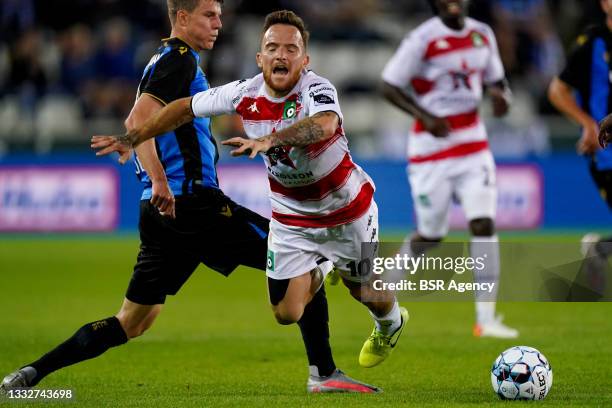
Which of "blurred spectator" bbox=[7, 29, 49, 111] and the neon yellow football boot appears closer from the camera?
the neon yellow football boot

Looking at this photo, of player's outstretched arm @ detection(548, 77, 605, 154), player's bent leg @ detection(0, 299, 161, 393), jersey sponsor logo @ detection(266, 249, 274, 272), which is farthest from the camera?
player's outstretched arm @ detection(548, 77, 605, 154)

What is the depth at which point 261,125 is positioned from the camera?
265 inches

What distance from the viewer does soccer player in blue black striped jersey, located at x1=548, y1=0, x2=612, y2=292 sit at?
965 cm

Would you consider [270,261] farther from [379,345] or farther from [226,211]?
[379,345]

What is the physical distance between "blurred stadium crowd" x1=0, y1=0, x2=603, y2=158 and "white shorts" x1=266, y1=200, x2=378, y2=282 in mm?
12578

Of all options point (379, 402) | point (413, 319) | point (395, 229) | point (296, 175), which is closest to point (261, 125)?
point (296, 175)

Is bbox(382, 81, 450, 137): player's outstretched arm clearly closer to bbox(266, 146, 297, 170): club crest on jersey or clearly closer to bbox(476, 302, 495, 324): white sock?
bbox(476, 302, 495, 324): white sock

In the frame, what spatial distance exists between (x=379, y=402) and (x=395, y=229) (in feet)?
41.7

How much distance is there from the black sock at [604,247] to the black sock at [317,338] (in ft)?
11.7

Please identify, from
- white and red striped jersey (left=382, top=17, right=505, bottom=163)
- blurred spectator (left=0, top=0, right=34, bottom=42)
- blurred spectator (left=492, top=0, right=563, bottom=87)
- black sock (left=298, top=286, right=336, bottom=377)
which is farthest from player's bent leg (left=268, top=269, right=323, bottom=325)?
blurred spectator (left=0, top=0, right=34, bottom=42)

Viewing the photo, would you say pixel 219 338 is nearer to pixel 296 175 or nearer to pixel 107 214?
pixel 296 175

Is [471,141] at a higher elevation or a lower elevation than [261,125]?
lower

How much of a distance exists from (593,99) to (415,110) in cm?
154

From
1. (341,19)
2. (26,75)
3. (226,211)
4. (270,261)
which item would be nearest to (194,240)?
(226,211)
